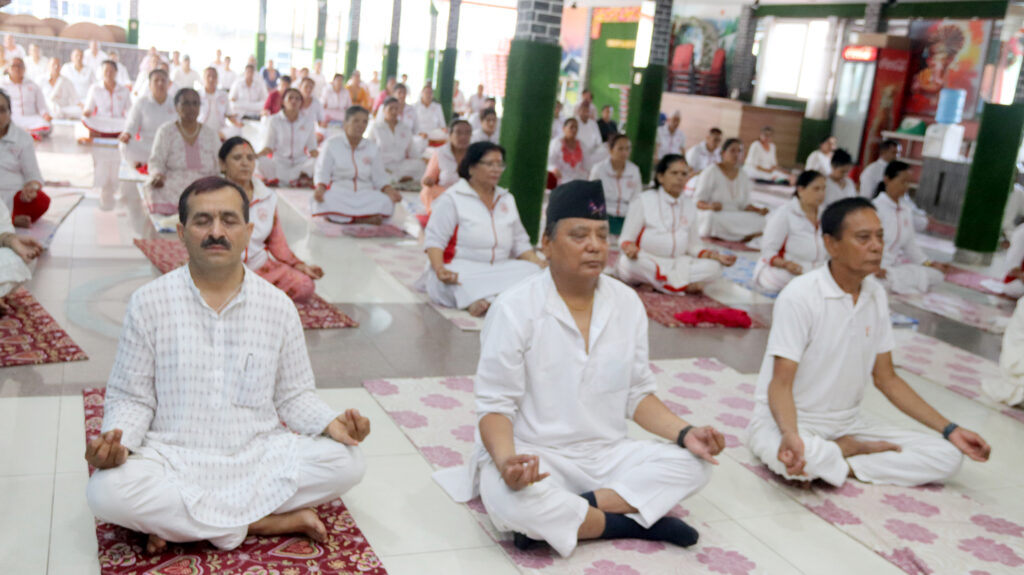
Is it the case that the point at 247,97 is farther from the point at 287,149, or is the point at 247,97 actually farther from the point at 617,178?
the point at 617,178

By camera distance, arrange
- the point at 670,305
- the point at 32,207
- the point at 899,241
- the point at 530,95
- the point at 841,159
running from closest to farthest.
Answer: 1. the point at 670,305
2. the point at 32,207
3. the point at 899,241
4. the point at 530,95
5. the point at 841,159

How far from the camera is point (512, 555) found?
8.32 feet

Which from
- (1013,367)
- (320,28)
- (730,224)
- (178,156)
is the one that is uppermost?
(320,28)

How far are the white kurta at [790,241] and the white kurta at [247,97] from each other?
11991mm

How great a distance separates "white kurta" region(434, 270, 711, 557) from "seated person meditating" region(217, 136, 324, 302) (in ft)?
7.43

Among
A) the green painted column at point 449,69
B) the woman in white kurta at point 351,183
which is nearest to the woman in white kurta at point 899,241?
the woman in white kurta at point 351,183

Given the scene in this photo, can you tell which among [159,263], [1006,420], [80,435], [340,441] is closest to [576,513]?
[340,441]

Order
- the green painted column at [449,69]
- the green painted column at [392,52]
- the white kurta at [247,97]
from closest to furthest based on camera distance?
the green painted column at [449,69] < the white kurta at [247,97] < the green painted column at [392,52]

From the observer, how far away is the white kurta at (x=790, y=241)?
598cm

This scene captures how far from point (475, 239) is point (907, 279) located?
11.3ft

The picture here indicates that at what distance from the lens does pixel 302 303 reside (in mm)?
4895

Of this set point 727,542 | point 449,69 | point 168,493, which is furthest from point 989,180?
point 449,69

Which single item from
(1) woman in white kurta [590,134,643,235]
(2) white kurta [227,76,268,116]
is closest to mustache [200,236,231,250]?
(1) woman in white kurta [590,134,643,235]

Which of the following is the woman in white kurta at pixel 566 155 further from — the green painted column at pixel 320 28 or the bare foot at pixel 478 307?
the green painted column at pixel 320 28
